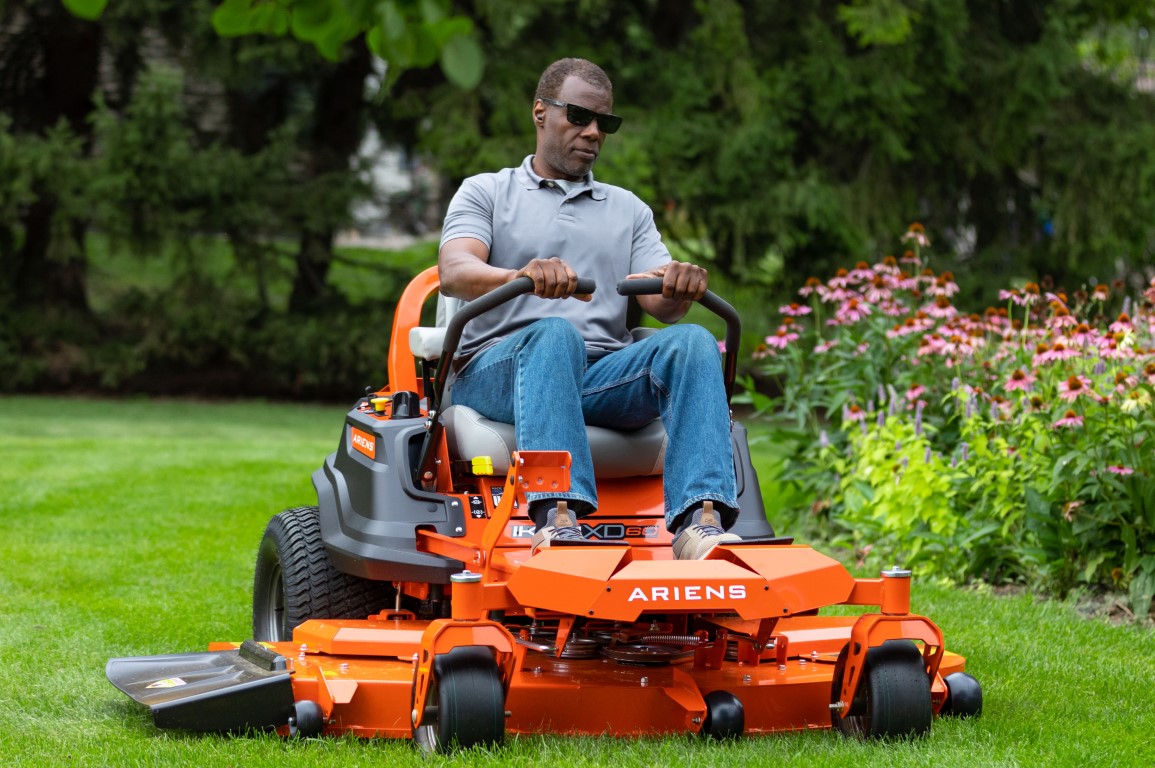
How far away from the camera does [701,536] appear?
11.1ft

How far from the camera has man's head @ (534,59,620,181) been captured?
408 centimetres

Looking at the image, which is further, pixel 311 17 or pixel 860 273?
pixel 860 273

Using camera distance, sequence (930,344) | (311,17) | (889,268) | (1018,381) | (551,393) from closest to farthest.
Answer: (311,17), (551,393), (1018,381), (930,344), (889,268)

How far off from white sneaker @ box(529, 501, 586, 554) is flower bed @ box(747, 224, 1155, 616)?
84.9 inches

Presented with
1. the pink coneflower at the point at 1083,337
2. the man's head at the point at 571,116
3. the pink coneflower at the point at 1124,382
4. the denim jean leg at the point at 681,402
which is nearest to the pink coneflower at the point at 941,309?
the pink coneflower at the point at 1083,337

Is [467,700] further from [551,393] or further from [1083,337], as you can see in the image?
[1083,337]

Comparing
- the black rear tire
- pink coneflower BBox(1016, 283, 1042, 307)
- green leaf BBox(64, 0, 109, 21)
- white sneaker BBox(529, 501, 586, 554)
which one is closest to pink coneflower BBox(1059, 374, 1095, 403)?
pink coneflower BBox(1016, 283, 1042, 307)

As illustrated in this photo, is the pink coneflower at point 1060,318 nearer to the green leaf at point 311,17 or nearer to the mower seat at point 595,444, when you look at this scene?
the mower seat at point 595,444

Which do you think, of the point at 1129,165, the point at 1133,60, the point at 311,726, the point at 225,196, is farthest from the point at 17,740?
the point at 1133,60

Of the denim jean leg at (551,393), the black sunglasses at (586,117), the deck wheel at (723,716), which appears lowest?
the deck wheel at (723,716)

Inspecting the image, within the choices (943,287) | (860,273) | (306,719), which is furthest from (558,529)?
(943,287)

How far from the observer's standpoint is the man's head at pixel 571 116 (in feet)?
13.4

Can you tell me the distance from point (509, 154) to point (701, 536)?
414 inches

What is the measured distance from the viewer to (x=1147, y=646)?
4602mm
